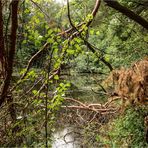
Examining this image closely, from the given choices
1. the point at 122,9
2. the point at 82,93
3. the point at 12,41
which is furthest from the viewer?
the point at 82,93

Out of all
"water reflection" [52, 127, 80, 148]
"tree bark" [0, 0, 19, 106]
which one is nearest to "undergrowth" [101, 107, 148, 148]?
"water reflection" [52, 127, 80, 148]

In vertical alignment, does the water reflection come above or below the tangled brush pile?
below

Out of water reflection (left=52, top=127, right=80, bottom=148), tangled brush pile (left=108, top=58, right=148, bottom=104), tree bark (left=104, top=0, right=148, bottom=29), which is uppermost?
tree bark (left=104, top=0, right=148, bottom=29)

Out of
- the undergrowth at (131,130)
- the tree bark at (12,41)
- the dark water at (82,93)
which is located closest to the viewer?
the tree bark at (12,41)

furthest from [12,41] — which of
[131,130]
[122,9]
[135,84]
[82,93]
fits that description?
[82,93]

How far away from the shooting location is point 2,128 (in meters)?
4.52

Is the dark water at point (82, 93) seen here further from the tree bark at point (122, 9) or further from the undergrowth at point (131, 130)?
the tree bark at point (122, 9)

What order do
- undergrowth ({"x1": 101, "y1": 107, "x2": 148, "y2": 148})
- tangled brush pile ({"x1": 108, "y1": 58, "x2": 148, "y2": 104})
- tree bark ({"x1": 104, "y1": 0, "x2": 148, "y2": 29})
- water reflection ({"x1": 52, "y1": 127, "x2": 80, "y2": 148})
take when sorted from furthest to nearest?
water reflection ({"x1": 52, "y1": 127, "x2": 80, "y2": 148})
tree bark ({"x1": 104, "y1": 0, "x2": 148, "y2": 29})
undergrowth ({"x1": 101, "y1": 107, "x2": 148, "y2": 148})
tangled brush pile ({"x1": 108, "y1": 58, "x2": 148, "y2": 104})

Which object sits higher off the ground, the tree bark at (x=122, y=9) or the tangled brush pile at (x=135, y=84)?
the tree bark at (x=122, y=9)

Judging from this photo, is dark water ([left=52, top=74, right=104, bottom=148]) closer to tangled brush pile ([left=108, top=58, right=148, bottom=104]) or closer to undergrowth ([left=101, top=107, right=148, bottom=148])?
undergrowth ([left=101, top=107, right=148, bottom=148])

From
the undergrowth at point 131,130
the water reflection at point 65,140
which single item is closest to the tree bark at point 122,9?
the undergrowth at point 131,130

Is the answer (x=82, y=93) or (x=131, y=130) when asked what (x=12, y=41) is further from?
(x=82, y=93)

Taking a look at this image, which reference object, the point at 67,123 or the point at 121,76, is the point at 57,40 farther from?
the point at 67,123

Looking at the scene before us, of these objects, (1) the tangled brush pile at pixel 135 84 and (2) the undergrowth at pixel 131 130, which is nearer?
(1) the tangled brush pile at pixel 135 84
